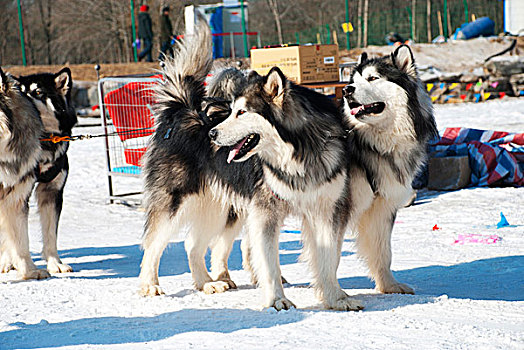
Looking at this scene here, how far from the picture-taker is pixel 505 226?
216 inches

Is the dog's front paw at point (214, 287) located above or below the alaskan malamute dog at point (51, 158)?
below

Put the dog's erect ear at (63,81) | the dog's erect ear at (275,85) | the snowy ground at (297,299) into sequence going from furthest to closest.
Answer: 1. the dog's erect ear at (63,81)
2. the dog's erect ear at (275,85)
3. the snowy ground at (297,299)

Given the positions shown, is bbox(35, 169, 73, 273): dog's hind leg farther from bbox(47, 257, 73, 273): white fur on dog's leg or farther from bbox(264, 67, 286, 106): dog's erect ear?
bbox(264, 67, 286, 106): dog's erect ear

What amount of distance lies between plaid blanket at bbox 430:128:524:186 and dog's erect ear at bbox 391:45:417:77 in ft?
11.7

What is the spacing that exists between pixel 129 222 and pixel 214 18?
13.1 m

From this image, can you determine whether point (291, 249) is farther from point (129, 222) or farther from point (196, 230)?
point (129, 222)

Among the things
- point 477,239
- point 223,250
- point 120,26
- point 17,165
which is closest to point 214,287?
point 223,250

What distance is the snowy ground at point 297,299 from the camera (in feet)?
9.46

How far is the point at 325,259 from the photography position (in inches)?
137

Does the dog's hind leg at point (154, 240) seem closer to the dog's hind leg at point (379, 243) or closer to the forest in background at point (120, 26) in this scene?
the dog's hind leg at point (379, 243)

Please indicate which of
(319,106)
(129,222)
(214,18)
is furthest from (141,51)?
(319,106)

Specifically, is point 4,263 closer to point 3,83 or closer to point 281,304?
point 3,83

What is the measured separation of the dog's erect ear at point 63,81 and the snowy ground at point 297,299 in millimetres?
1461

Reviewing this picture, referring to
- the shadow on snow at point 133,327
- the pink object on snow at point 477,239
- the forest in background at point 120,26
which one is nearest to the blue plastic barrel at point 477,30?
the forest in background at point 120,26
